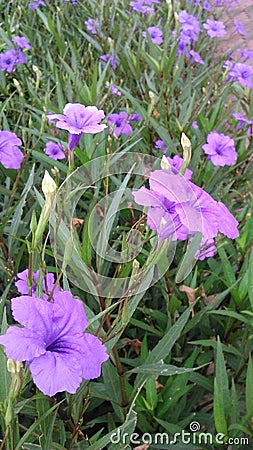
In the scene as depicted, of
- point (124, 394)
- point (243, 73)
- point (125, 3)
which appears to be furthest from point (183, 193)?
point (125, 3)

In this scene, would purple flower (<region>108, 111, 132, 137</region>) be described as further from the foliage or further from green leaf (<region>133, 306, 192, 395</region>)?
green leaf (<region>133, 306, 192, 395</region>)

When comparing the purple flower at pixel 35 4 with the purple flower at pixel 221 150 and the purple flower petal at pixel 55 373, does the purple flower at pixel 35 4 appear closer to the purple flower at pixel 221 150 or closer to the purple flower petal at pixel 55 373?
the purple flower at pixel 221 150

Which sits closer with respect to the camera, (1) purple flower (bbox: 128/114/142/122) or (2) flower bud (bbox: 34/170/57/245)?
(2) flower bud (bbox: 34/170/57/245)

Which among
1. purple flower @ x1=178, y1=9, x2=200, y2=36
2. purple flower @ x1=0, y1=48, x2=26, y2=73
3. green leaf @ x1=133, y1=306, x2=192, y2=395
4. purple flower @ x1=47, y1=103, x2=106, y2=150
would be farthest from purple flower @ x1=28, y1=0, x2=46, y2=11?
green leaf @ x1=133, y1=306, x2=192, y2=395

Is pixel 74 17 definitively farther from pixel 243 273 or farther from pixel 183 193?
pixel 183 193

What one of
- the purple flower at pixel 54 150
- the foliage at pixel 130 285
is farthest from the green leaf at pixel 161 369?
the purple flower at pixel 54 150

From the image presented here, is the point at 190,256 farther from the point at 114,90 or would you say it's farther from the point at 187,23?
the point at 187,23
